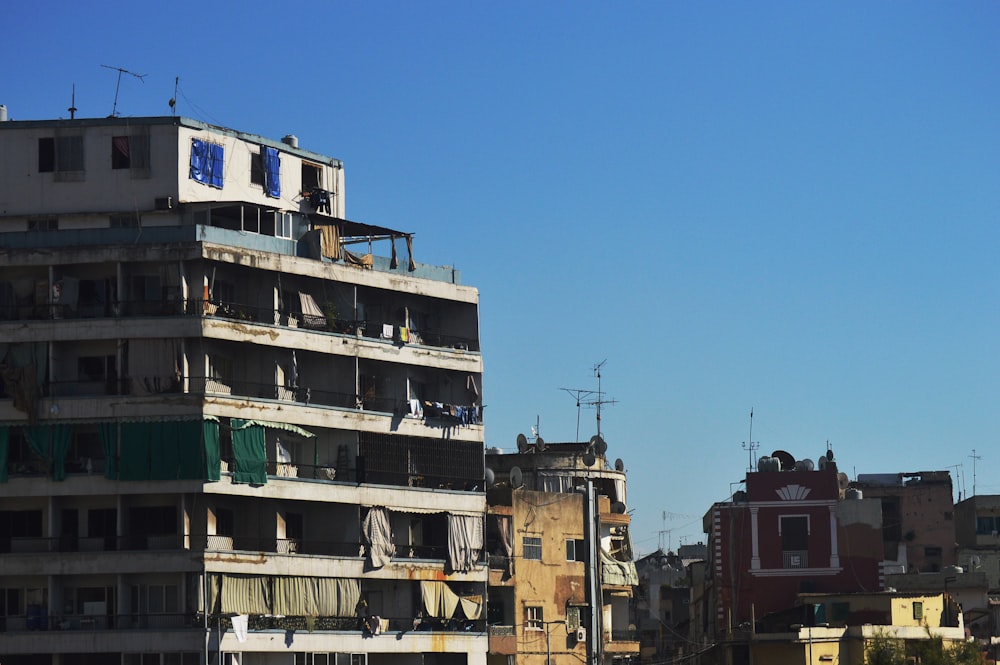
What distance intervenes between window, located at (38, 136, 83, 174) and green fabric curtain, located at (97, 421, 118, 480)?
36.1ft

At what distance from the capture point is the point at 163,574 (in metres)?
61.8

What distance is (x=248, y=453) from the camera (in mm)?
63031

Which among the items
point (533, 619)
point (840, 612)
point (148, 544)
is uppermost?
point (148, 544)

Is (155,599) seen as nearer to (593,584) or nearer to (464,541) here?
(464,541)

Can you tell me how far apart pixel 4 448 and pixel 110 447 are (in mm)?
3930

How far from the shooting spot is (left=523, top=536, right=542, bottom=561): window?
7775 centimetres

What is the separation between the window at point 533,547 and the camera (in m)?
77.8

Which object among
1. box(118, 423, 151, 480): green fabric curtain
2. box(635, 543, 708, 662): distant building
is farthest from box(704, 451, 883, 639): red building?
box(118, 423, 151, 480): green fabric curtain

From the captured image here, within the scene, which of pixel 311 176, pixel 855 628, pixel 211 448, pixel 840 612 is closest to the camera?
pixel 211 448

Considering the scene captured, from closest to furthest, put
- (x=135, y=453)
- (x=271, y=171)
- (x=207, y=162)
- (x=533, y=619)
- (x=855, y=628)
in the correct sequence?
(x=135, y=453), (x=207, y=162), (x=271, y=171), (x=533, y=619), (x=855, y=628)

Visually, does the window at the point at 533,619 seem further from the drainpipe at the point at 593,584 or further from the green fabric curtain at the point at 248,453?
the green fabric curtain at the point at 248,453

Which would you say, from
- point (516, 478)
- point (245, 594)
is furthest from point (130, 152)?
point (516, 478)

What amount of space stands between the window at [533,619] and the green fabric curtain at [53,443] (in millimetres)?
23459

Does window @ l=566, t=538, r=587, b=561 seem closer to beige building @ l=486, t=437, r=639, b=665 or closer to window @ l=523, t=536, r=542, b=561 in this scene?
beige building @ l=486, t=437, r=639, b=665
